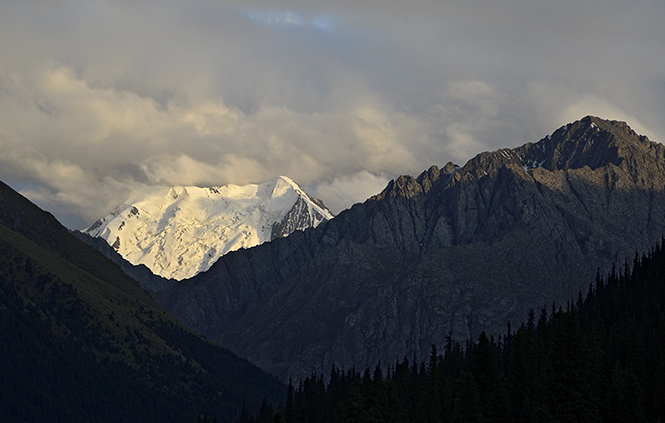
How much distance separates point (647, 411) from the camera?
142m

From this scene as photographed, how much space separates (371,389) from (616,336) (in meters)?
54.6

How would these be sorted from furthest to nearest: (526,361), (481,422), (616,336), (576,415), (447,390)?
(616,336) < (447,390) < (526,361) < (481,422) < (576,415)

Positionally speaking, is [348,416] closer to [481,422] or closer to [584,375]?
[481,422]

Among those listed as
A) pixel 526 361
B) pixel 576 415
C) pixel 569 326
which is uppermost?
pixel 526 361

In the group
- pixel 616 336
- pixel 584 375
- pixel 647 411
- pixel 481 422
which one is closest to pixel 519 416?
pixel 481 422

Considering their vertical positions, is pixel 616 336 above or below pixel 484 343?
above

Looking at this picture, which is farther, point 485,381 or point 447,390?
point 447,390

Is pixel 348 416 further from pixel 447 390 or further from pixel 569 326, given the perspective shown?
pixel 569 326

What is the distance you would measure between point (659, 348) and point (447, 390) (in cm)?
4109

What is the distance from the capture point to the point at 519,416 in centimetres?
14388

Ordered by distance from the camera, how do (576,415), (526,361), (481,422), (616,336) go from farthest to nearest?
(616,336), (526,361), (481,422), (576,415)

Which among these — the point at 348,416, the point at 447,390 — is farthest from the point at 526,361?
the point at 348,416

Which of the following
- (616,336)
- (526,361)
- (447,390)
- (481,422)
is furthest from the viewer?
(616,336)

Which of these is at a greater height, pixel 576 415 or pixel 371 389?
pixel 371 389
